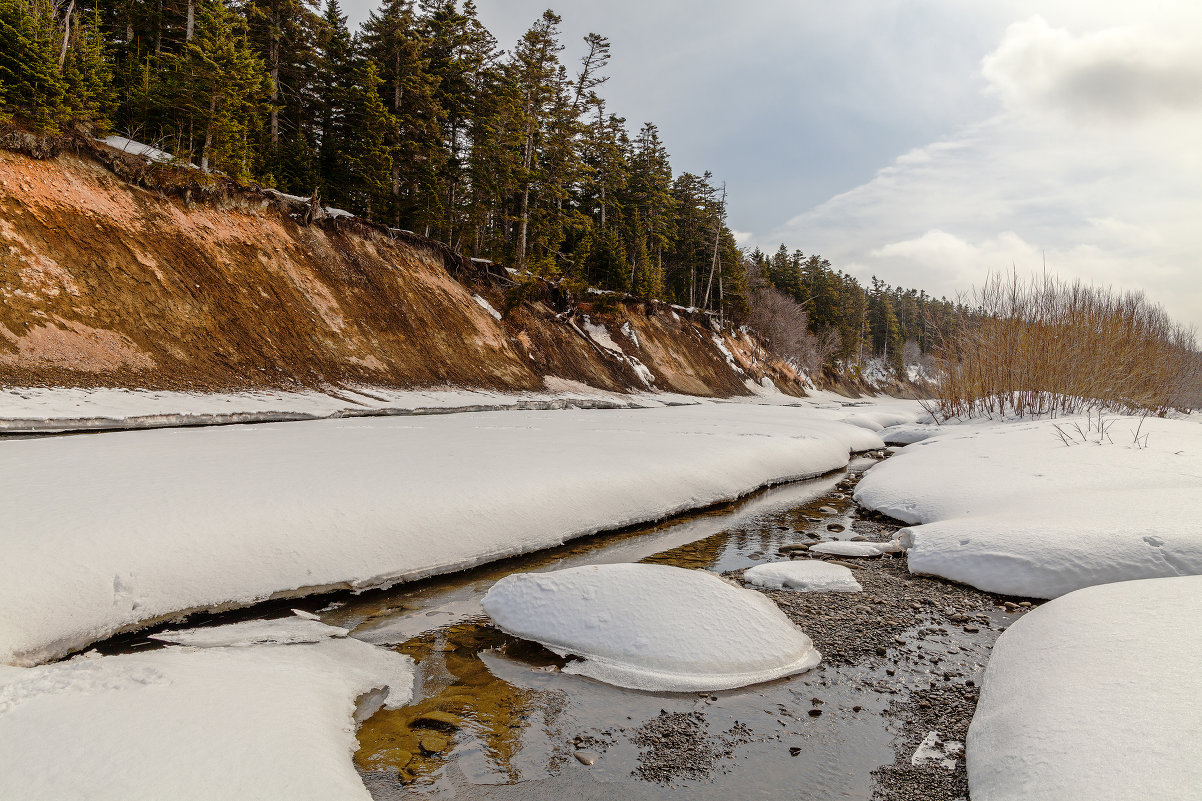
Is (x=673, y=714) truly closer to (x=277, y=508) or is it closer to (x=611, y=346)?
(x=277, y=508)

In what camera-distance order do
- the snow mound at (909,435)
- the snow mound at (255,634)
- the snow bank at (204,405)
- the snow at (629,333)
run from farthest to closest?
the snow at (629,333) < the snow mound at (909,435) < the snow bank at (204,405) < the snow mound at (255,634)

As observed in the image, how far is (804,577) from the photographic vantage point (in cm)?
526

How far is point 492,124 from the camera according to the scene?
26.0 metres

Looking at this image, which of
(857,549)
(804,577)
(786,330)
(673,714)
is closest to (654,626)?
(673,714)

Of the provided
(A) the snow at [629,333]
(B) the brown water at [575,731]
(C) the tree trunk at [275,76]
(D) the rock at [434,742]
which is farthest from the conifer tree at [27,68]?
(A) the snow at [629,333]

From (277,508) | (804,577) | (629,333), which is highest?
(629,333)

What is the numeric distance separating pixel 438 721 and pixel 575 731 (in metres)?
0.76

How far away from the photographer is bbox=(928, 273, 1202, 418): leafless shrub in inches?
551

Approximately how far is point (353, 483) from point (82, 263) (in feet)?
37.1

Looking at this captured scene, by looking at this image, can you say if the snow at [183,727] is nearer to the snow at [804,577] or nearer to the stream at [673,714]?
the stream at [673,714]

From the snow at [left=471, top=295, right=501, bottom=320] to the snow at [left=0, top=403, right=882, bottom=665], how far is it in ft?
43.1

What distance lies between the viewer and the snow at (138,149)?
47.6ft

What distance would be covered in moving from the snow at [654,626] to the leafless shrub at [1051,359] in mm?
13905

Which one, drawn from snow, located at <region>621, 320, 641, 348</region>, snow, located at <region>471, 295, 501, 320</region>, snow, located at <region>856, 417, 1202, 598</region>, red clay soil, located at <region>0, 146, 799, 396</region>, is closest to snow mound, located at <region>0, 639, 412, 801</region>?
snow, located at <region>856, 417, 1202, 598</region>
